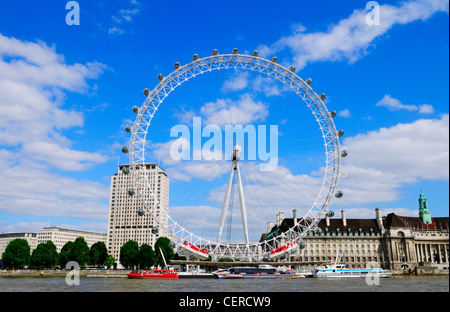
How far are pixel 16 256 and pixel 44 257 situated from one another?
6887 mm

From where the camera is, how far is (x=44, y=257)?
11050 centimetres

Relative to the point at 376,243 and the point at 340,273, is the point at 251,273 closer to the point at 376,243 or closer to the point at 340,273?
the point at 340,273

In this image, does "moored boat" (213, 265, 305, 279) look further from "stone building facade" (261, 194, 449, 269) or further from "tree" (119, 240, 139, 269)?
"stone building facade" (261, 194, 449, 269)

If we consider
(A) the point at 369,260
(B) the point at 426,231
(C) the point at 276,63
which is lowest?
(A) the point at 369,260

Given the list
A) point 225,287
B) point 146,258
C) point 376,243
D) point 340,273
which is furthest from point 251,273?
point 376,243

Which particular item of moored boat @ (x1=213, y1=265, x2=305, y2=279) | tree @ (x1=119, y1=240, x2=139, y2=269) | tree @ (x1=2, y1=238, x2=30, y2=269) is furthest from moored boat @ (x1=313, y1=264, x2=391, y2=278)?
tree @ (x1=2, y1=238, x2=30, y2=269)

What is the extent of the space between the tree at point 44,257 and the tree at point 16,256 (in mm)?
2270

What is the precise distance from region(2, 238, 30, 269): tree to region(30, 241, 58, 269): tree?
2270 mm

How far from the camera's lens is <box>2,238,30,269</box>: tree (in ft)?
346

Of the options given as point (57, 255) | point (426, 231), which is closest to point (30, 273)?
point (57, 255)
